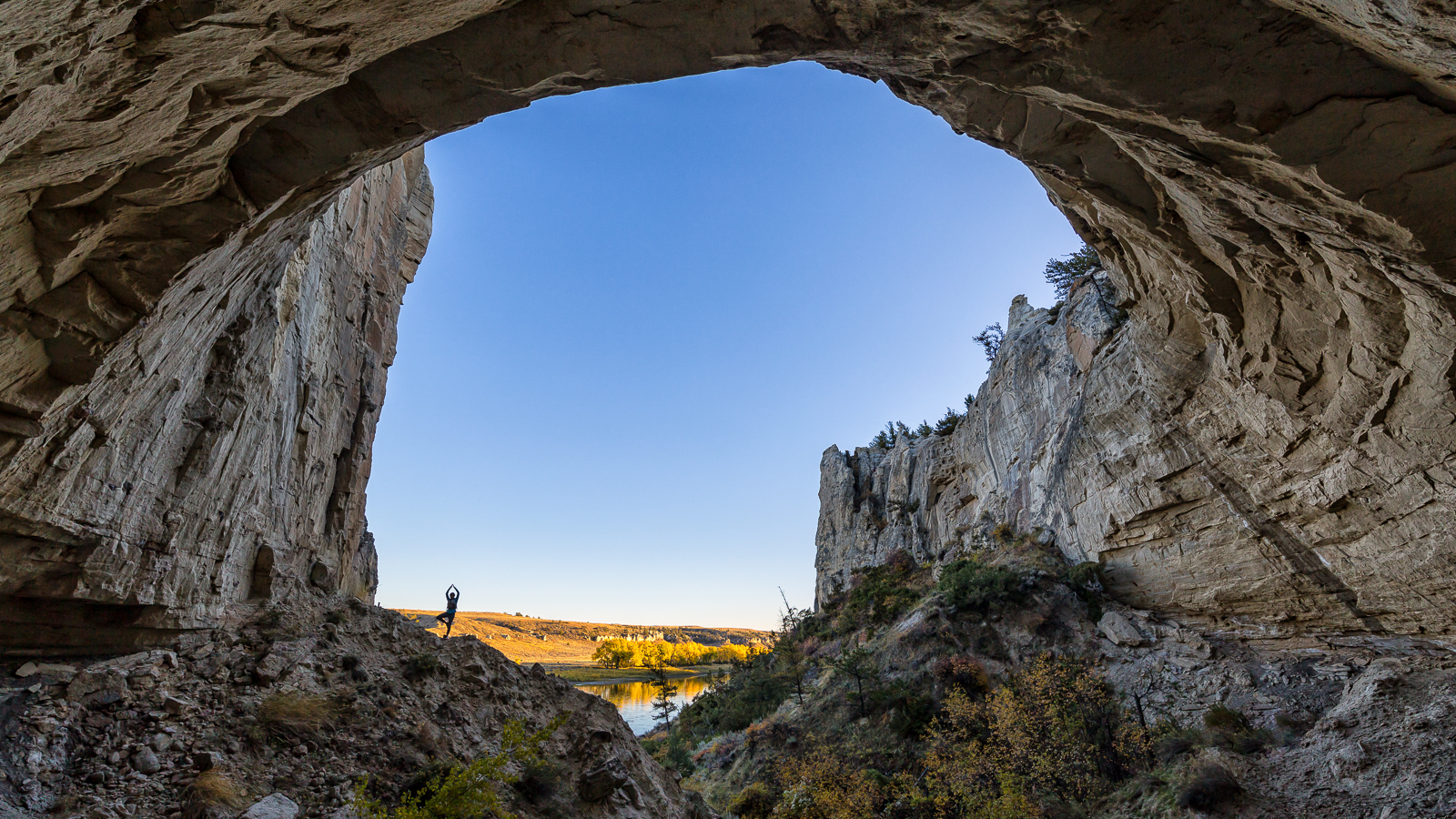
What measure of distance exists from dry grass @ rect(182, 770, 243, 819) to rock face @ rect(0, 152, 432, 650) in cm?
264

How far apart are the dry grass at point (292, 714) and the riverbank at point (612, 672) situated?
56.5 metres

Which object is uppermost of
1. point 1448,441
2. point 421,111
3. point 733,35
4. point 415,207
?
point 415,207

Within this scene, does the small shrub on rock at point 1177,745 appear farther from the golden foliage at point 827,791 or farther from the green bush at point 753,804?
the green bush at point 753,804

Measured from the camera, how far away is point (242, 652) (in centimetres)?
996

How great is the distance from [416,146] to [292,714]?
9.12m

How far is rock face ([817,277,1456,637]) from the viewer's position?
13.2 meters

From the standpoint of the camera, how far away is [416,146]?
8.55m

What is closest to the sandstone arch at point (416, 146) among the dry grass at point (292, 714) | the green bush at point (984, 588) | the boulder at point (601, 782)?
the dry grass at point (292, 714)

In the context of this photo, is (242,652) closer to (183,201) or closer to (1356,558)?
(183,201)

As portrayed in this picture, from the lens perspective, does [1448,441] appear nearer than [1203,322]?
Yes

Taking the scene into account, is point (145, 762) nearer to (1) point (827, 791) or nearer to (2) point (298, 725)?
(2) point (298, 725)

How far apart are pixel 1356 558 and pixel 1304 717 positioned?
5503 mm

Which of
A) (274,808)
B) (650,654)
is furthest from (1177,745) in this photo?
(650,654)

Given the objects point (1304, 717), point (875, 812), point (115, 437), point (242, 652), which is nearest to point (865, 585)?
point (875, 812)
